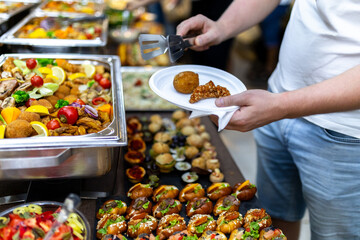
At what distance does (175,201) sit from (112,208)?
0.26 metres

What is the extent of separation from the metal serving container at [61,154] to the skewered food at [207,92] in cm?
30

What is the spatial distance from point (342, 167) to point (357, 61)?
1.47 ft

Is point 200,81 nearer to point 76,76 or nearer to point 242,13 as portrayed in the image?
point 242,13

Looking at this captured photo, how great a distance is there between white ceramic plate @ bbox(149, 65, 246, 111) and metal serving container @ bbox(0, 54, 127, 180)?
22 cm

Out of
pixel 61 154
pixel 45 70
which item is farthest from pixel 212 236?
pixel 45 70

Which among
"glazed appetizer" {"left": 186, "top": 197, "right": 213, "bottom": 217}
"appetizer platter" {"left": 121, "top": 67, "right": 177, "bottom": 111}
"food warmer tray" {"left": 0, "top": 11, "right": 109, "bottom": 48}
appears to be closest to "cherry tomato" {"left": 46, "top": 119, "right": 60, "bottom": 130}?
"glazed appetizer" {"left": 186, "top": 197, "right": 213, "bottom": 217}

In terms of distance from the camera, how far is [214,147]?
190 cm

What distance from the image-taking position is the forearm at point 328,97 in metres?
1.10

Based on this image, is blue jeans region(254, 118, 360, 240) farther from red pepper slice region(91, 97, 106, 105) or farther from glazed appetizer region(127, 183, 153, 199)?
red pepper slice region(91, 97, 106, 105)

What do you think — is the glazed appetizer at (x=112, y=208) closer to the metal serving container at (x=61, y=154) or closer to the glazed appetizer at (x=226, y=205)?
the metal serving container at (x=61, y=154)

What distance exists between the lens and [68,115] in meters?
1.32

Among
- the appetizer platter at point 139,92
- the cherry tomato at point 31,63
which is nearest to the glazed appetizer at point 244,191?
the cherry tomato at point 31,63

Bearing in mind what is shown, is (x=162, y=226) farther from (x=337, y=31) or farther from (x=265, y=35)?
(x=265, y=35)

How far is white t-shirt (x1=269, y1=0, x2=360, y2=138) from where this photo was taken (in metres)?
1.28
